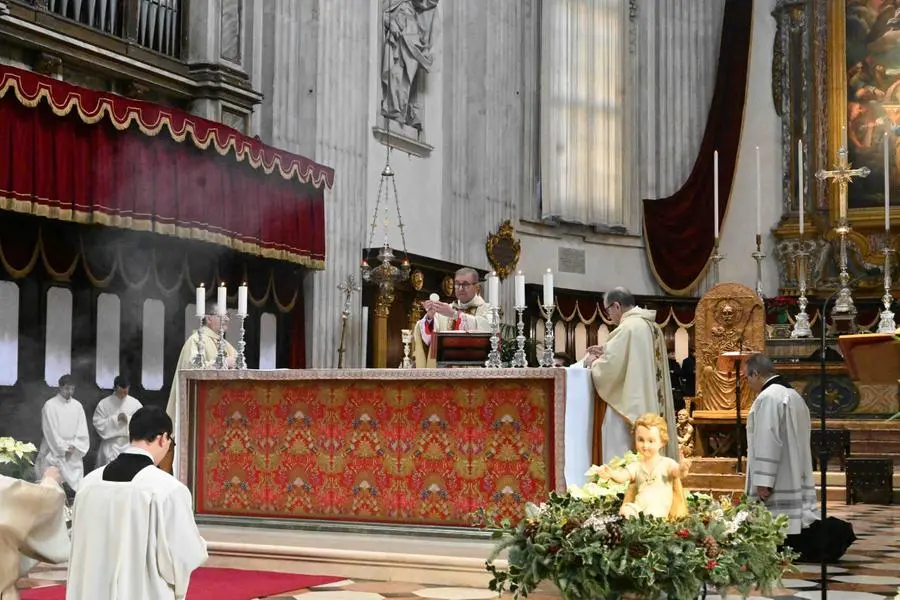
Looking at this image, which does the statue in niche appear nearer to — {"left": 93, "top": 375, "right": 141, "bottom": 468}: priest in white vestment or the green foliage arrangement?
{"left": 93, "top": 375, "right": 141, "bottom": 468}: priest in white vestment

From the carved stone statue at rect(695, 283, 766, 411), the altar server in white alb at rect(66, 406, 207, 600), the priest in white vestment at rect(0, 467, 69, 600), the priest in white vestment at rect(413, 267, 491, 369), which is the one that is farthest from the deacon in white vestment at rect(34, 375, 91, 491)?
the carved stone statue at rect(695, 283, 766, 411)

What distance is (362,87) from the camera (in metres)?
15.7

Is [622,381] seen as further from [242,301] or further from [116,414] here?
[116,414]

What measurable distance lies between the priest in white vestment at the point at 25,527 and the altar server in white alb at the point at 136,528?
1.12 ft

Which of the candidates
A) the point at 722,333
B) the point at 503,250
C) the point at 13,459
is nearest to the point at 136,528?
the point at 13,459

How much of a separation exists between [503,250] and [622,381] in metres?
9.95

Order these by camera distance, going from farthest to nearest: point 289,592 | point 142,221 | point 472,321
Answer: point 142,221 < point 472,321 < point 289,592

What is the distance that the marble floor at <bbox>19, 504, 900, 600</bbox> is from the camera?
715cm

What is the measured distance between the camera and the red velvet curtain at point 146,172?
34.3 feet

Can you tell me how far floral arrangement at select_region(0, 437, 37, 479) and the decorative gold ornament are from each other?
13.1 metres

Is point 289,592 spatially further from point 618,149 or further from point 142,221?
point 618,149

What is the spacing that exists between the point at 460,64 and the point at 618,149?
388 centimetres

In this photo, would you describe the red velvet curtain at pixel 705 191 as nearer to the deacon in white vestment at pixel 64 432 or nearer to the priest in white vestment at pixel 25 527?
the deacon in white vestment at pixel 64 432

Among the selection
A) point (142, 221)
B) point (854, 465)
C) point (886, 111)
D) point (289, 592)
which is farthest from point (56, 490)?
point (886, 111)
